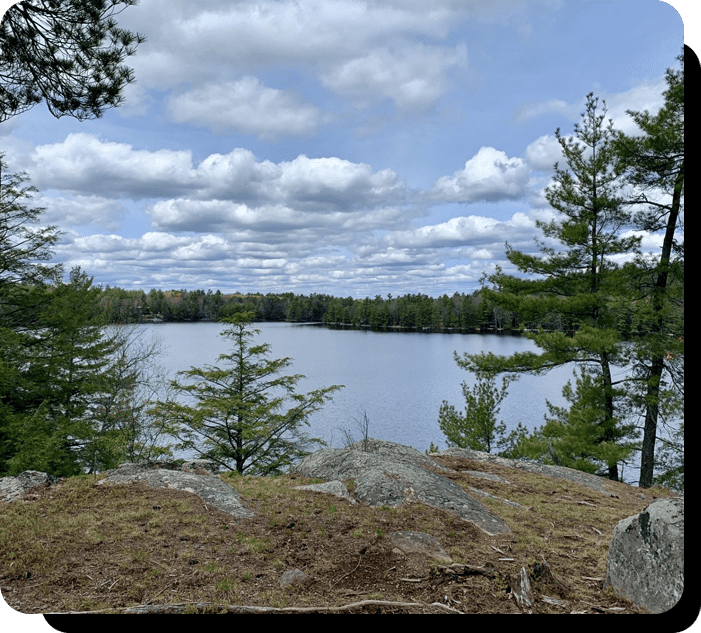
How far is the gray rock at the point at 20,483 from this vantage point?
4.51 m

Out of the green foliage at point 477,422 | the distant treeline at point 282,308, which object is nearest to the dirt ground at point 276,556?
the distant treeline at point 282,308

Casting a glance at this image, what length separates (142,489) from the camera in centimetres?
480

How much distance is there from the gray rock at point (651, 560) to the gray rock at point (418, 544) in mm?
1154

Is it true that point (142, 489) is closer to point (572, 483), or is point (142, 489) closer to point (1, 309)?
point (572, 483)

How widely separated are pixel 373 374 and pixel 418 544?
59.6 feet

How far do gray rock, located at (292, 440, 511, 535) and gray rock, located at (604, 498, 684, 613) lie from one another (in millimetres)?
1271

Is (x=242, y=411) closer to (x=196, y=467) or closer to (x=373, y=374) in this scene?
(x=196, y=467)

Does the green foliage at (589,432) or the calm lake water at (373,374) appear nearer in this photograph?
the green foliage at (589,432)

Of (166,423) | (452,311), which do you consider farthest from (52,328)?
(452,311)

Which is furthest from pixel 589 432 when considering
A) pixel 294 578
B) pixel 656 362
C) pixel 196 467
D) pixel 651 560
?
pixel 294 578

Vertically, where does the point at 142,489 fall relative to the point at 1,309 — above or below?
below

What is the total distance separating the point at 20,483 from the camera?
4.79 m

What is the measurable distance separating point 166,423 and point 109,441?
1.43 m

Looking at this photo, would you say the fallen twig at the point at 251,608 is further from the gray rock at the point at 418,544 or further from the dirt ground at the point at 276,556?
the gray rock at the point at 418,544
